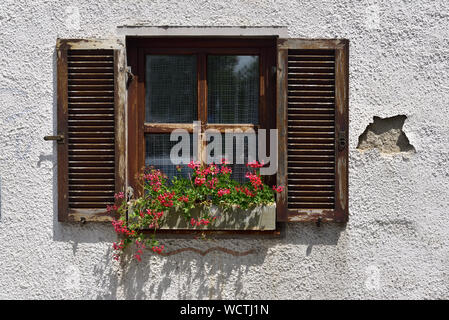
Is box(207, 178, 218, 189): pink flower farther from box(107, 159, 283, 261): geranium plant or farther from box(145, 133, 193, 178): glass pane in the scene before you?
box(145, 133, 193, 178): glass pane

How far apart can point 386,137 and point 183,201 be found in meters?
1.51

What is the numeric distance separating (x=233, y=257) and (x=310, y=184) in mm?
761

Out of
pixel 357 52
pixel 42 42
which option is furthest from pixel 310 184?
pixel 42 42

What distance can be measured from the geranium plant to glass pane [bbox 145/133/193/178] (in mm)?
180

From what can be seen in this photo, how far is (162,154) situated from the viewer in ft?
8.52

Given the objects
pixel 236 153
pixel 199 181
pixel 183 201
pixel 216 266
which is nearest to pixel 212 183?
pixel 199 181

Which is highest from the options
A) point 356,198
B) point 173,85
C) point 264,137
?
point 173,85

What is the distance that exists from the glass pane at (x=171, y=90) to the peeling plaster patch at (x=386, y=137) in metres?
1.27

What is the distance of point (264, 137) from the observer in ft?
8.31

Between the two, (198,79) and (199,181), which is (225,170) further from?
(198,79)

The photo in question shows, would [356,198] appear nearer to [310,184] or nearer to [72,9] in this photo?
[310,184]

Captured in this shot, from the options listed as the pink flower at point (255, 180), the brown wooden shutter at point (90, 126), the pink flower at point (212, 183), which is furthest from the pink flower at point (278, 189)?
the brown wooden shutter at point (90, 126)

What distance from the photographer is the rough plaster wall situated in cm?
241

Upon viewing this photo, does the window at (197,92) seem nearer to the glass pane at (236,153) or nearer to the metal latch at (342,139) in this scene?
the glass pane at (236,153)
